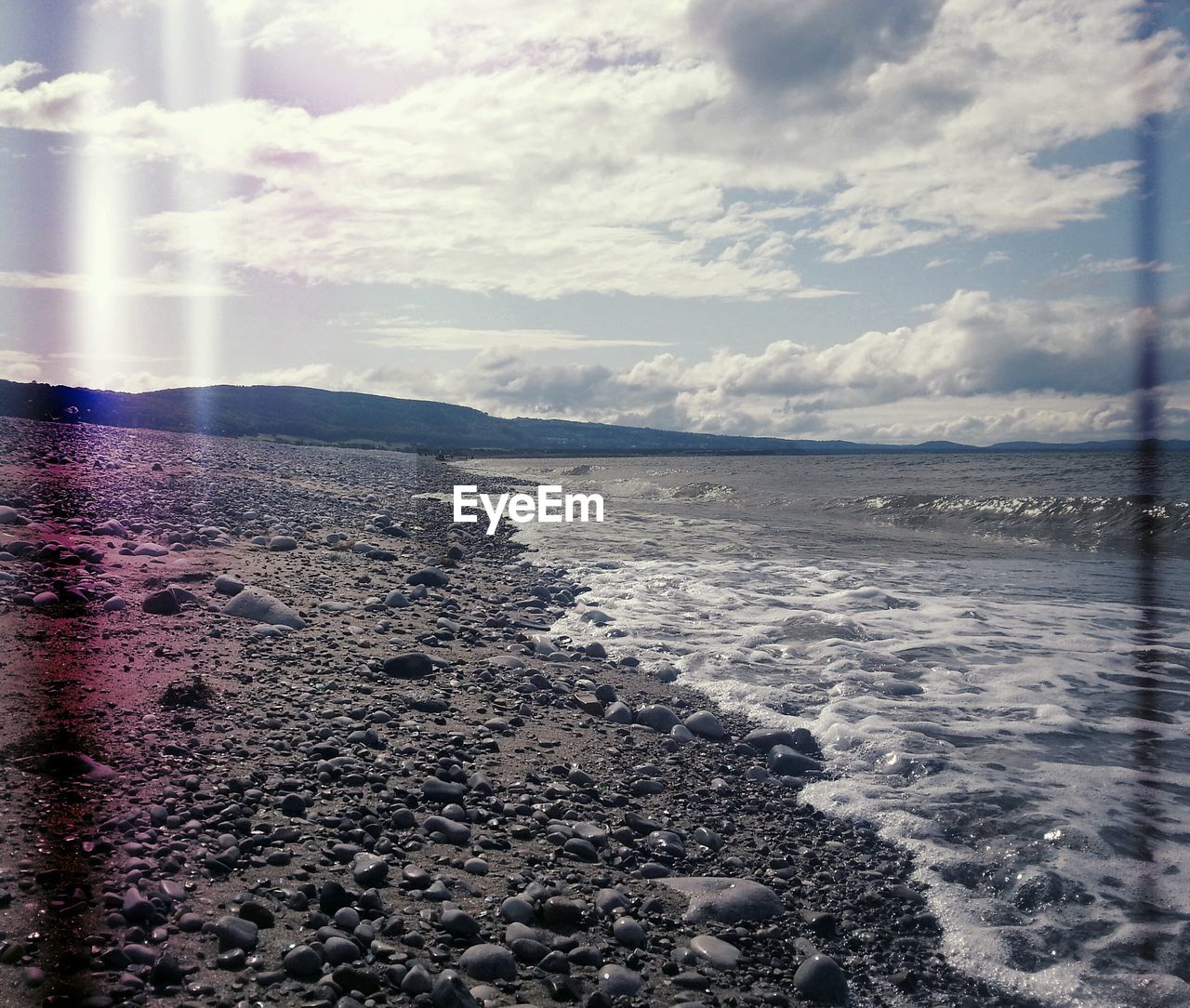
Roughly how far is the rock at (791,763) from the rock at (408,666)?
2761 millimetres

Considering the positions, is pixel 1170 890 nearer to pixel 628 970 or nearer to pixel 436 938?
pixel 628 970

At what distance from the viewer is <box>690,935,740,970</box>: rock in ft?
10.7

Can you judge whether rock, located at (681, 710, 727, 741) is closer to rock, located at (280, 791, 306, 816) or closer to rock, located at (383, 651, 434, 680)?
rock, located at (383, 651, 434, 680)

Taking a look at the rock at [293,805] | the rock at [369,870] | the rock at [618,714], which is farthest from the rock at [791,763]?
the rock at [293,805]

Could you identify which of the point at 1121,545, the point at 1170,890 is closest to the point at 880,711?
the point at 1170,890

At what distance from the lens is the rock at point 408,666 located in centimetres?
641

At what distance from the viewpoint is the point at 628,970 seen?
10.3 feet

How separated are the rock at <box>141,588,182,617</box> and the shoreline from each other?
6 centimetres

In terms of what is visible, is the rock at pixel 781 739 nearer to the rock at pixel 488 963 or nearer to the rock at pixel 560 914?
the rock at pixel 560 914

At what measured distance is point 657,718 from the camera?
6.03 metres

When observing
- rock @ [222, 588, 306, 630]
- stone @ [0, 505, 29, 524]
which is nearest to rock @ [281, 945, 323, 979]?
rock @ [222, 588, 306, 630]

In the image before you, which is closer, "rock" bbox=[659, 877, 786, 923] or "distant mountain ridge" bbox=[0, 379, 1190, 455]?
"rock" bbox=[659, 877, 786, 923]

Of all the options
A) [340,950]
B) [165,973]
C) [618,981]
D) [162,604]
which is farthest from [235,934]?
[162,604]

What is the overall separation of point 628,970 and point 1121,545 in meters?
21.6
